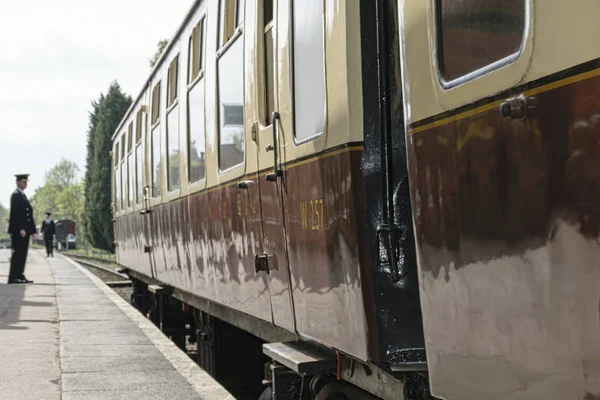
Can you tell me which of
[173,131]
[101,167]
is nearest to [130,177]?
[173,131]

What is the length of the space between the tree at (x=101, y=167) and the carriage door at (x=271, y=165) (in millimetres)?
60049

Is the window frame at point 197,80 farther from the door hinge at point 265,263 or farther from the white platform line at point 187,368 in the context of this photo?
the door hinge at point 265,263

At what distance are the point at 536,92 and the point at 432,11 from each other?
64 cm

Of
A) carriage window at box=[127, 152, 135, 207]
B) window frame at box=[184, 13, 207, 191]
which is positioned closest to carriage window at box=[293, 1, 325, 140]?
window frame at box=[184, 13, 207, 191]

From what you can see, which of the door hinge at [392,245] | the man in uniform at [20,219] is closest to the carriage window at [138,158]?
the man in uniform at [20,219]

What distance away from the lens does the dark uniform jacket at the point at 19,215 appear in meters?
17.0

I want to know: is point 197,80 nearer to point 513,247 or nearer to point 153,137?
point 153,137

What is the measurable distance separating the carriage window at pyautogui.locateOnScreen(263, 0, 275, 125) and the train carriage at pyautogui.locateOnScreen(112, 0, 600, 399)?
0.01 m

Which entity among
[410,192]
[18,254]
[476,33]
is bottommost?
[410,192]

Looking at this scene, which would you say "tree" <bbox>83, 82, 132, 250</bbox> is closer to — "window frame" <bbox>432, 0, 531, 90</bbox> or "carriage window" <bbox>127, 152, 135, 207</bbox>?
"carriage window" <bbox>127, 152, 135, 207</bbox>

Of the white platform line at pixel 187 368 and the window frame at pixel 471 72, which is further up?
the window frame at pixel 471 72

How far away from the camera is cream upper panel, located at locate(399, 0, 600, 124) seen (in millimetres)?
2057

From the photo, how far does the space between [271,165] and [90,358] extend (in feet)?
13.1

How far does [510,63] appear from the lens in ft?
7.72
